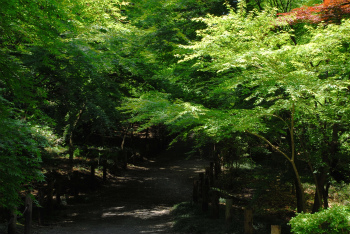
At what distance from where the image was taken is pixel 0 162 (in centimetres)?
441

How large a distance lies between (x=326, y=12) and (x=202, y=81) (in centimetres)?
357

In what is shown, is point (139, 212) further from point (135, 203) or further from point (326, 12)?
point (326, 12)

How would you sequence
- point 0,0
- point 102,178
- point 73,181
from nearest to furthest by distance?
point 0,0, point 73,181, point 102,178

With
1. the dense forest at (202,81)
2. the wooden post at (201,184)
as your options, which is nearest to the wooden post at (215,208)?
the dense forest at (202,81)

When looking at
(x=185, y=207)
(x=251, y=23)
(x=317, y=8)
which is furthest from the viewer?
(x=185, y=207)

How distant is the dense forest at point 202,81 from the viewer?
4844 millimetres

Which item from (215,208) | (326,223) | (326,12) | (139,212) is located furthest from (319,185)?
(139,212)

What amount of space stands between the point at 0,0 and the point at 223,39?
13.3ft

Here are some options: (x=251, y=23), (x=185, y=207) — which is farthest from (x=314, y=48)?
(x=185, y=207)

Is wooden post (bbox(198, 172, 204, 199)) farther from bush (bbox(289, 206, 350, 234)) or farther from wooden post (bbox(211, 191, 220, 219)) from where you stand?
bush (bbox(289, 206, 350, 234))

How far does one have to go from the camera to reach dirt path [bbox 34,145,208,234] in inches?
336

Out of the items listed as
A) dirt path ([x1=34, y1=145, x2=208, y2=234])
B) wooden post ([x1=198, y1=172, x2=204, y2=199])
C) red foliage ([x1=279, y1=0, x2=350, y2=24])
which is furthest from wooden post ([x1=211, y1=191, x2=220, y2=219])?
red foliage ([x1=279, y1=0, x2=350, y2=24])

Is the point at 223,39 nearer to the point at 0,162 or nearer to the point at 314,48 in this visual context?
the point at 314,48

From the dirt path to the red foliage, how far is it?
267 inches
